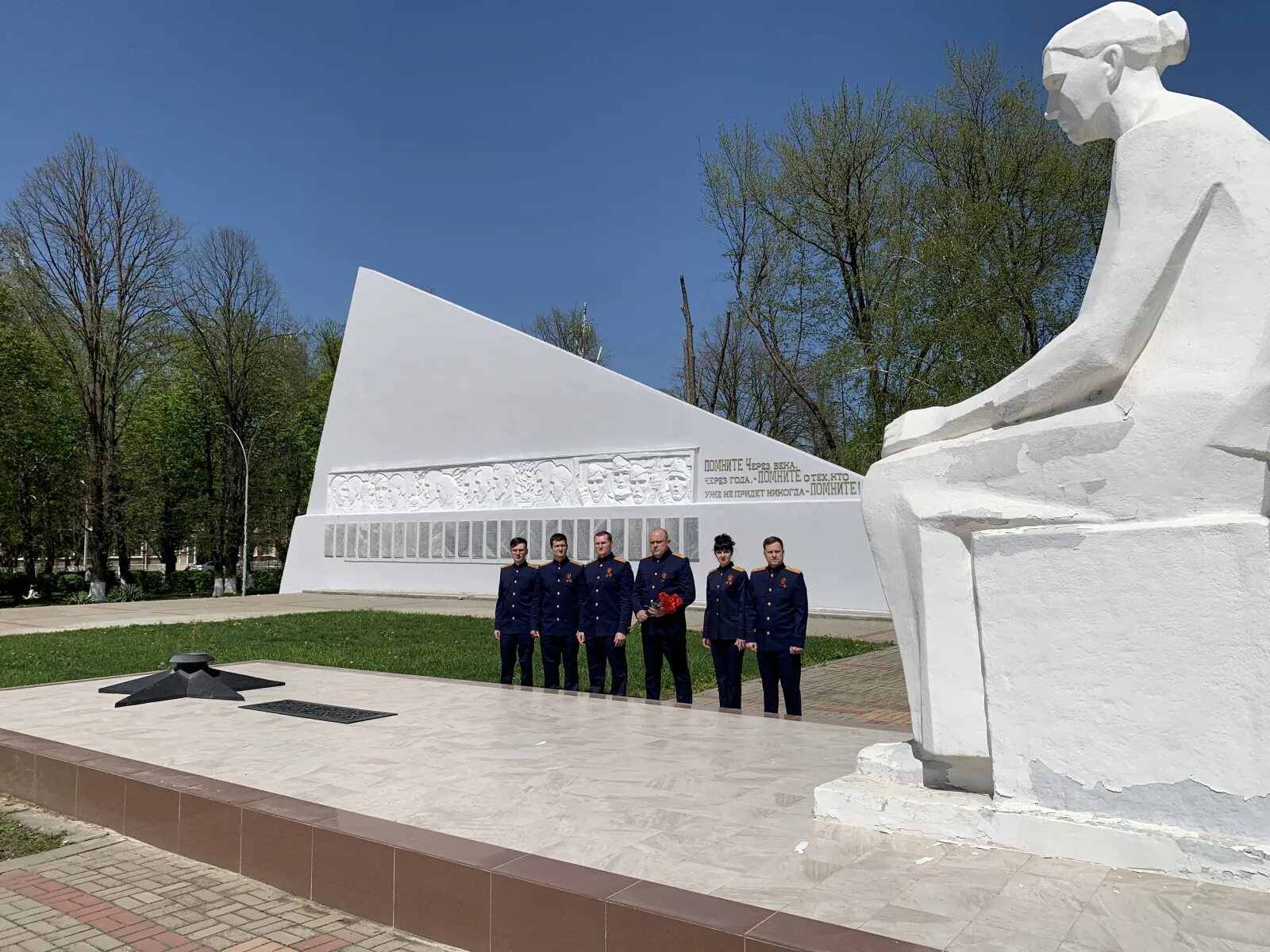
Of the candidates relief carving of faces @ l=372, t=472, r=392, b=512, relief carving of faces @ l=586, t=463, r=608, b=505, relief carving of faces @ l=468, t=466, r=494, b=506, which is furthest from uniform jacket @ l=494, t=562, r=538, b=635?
relief carving of faces @ l=372, t=472, r=392, b=512

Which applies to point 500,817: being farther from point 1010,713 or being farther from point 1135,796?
point 1135,796

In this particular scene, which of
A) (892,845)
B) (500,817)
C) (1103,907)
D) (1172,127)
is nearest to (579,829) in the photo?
(500,817)

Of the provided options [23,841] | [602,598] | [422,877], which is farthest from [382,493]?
[422,877]

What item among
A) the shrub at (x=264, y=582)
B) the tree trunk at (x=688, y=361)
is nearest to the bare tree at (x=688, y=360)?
the tree trunk at (x=688, y=361)

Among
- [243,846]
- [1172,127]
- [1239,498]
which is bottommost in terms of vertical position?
[243,846]

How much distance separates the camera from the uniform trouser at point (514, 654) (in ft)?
27.3

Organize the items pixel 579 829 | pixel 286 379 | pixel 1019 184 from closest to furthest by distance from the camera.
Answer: pixel 579 829 → pixel 1019 184 → pixel 286 379

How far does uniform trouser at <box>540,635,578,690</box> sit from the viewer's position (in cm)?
805

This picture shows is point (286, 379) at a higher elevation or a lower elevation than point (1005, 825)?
higher

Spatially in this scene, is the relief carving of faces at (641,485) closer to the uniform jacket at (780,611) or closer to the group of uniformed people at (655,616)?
the group of uniformed people at (655,616)

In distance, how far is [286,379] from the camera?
3662cm

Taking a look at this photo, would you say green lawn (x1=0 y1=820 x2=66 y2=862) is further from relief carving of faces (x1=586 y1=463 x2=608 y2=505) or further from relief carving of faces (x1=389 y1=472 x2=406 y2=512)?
relief carving of faces (x1=389 y1=472 x2=406 y2=512)

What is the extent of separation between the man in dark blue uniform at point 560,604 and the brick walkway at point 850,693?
1165 millimetres

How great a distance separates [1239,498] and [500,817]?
2.84m
